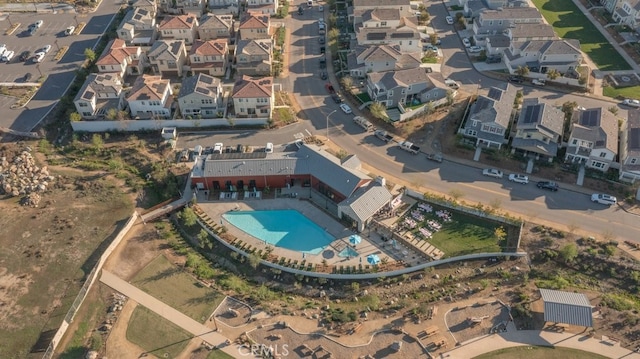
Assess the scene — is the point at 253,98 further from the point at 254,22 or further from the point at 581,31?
the point at 581,31

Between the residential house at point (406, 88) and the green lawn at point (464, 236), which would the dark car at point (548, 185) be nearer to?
the green lawn at point (464, 236)

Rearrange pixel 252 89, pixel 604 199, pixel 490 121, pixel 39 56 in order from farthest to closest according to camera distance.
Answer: pixel 39 56, pixel 252 89, pixel 490 121, pixel 604 199

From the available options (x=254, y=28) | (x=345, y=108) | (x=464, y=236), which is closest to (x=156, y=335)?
(x=464, y=236)

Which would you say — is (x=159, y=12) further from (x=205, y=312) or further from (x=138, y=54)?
(x=205, y=312)

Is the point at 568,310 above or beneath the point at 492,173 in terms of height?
beneath

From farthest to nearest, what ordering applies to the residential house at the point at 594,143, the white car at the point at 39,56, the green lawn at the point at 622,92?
the white car at the point at 39,56 → the green lawn at the point at 622,92 → the residential house at the point at 594,143

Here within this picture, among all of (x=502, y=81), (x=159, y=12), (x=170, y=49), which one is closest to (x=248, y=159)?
(x=170, y=49)

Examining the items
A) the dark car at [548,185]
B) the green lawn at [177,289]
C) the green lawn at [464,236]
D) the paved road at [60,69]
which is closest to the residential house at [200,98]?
the paved road at [60,69]

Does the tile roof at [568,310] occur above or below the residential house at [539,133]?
below
